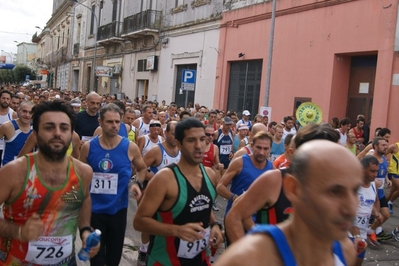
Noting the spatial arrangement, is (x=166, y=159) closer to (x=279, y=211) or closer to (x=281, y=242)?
(x=279, y=211)

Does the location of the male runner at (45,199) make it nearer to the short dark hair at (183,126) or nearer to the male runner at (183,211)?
the male runner at (183,211)

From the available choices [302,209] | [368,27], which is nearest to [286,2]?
[368,27]

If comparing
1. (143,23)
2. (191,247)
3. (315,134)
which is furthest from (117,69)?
(315,134)

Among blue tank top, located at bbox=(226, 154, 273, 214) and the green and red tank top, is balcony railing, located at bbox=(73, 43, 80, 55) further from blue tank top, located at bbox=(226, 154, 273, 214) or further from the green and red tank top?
the green and red tank top

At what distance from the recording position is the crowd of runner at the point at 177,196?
62.8 inches

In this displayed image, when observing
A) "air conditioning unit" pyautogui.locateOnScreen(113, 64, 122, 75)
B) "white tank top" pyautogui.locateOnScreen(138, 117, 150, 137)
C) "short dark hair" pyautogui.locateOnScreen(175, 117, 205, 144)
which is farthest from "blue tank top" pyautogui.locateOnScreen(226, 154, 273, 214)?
"air conditioning unit" pyautogui.locateOnScreen(113, 64, 122, 75)

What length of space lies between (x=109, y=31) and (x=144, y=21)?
25.2 ft

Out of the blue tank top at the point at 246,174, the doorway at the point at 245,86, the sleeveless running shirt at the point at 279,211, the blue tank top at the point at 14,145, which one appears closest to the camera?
the sleeveless running shirt at the point at 279,211

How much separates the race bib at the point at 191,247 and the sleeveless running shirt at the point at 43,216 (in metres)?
0.82

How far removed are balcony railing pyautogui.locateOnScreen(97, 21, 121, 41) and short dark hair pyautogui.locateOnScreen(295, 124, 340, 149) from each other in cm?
3381

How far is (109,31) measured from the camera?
122ft

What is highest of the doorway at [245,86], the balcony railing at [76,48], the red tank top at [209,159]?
the balcony railing at [76,48]

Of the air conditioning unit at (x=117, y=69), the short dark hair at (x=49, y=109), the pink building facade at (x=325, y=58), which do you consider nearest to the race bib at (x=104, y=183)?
the short dark hair at (x=49, y=109)

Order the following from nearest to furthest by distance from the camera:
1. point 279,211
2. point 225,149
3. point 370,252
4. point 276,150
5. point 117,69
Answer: point 279,211 → point 370,252 → point 276,150 → point 225,149 → point 117,69
